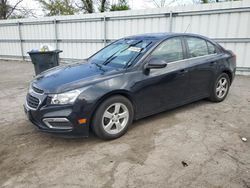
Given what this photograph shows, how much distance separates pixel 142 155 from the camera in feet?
9.34

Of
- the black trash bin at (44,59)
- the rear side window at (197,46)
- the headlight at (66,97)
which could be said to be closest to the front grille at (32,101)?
the headlight at (66,97)

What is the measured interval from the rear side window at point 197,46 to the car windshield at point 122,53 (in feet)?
3.00

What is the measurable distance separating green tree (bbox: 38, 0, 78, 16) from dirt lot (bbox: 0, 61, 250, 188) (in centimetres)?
2155

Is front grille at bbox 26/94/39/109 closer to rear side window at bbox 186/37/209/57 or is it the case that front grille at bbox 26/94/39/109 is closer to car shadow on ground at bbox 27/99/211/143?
car shadow on ground at bbox 27/99/211/143

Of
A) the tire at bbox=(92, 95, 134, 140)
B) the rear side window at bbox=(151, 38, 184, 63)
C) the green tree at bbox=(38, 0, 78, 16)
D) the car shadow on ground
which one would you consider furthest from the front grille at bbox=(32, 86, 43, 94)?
the green tree at bbox=(38, 0, 78, 16)

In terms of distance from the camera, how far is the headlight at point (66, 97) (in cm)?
287

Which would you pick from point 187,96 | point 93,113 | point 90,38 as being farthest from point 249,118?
point 90,38

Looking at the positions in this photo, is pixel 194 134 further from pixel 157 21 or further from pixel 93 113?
pixel 157 21

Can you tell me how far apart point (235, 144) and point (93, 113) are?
2054 mm

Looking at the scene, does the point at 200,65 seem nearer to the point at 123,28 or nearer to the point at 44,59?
the point at 44,59

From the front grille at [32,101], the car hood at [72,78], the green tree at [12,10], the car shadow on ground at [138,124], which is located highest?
the green tree at [12,10]

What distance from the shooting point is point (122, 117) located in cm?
330

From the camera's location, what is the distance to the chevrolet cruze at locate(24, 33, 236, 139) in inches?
115

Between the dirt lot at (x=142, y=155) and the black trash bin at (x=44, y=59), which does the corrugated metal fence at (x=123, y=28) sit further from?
the dirt lot at (x=142, y=155)
